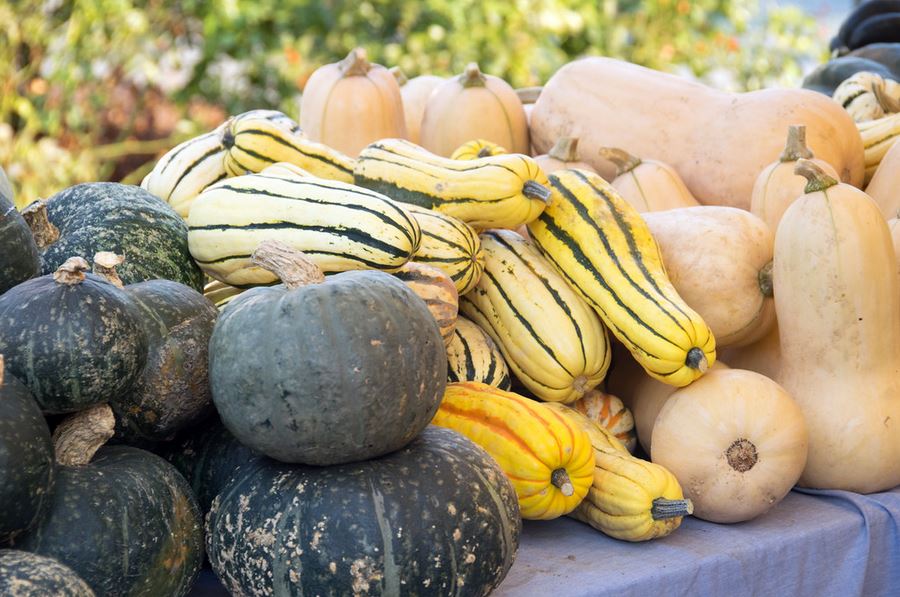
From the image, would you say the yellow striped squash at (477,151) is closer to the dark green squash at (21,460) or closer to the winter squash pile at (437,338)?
the winter squash pile at (437,338)

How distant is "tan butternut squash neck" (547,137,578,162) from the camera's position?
2.38 m

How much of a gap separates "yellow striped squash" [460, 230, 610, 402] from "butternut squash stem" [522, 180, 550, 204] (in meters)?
0.13

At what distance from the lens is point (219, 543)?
4.28ft

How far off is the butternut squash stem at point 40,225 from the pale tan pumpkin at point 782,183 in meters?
1.46

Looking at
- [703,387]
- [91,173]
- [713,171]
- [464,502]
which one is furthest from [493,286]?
[91,173]

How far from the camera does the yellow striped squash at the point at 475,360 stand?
1814 millimetres

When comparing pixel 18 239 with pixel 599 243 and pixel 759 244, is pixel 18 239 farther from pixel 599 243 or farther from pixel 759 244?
pixel 759 244

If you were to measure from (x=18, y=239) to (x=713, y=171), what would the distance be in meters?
1.70

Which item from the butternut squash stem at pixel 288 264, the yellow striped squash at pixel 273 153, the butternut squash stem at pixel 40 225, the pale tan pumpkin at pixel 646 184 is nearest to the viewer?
the butternut squash stem at pixel 288 264

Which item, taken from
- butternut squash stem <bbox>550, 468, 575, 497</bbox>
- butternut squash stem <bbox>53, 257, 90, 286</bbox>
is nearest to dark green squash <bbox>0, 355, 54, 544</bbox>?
butternut squash stem <bbox>53, 257, 90, 286</bbox>

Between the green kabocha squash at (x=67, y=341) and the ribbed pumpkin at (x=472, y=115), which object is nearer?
the green kabocha squash at (x=67, y=341)

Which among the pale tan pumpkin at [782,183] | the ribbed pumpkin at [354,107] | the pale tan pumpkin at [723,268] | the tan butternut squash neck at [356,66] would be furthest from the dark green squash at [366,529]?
the tan butternut squash neck at [356,66]

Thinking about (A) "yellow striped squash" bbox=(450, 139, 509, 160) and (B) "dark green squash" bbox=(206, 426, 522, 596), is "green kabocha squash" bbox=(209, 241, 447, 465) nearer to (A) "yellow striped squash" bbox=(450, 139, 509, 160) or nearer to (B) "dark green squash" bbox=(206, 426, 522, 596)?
(B) "dark green squash" bbox=(206, 426, 522, 596)

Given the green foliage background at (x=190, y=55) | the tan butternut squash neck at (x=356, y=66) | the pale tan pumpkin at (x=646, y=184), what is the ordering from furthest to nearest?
1. the green foliage background at (x=190, y=55)
2. the tan butternut squash neck at (x=356, y=66)
3. the pale tan pumpkin at (x=646, y=184)
